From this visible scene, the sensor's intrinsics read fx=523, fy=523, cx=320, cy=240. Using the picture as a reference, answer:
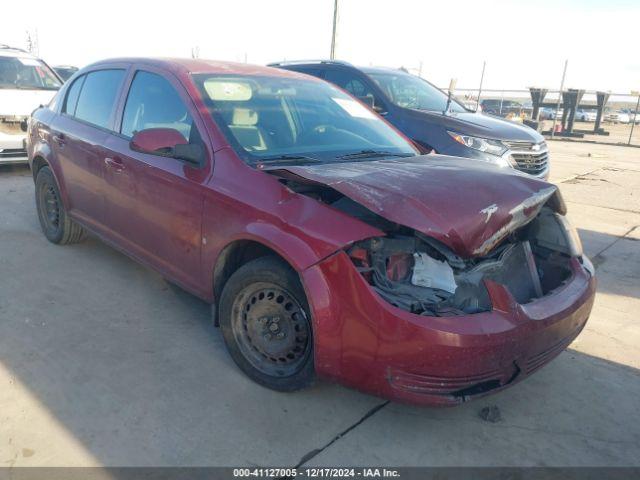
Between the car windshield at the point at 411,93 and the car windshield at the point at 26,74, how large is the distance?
565 centimetres

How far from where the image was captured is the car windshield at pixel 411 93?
6766mm

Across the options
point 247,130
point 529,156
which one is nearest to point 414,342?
point 247,130

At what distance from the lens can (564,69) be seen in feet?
61.8

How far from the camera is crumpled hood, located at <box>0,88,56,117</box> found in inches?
306

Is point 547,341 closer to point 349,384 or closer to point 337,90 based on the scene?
point 349,384

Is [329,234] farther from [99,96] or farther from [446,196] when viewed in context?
[99,96]

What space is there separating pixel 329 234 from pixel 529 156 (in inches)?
178

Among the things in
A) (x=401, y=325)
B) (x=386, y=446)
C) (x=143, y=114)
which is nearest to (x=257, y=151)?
(x=143, y=114)

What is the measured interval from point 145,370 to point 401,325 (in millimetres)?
1599

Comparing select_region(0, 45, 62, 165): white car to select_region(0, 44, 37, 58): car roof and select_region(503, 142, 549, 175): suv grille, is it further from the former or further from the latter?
select_region(503, 142, 549, 175): suv grille

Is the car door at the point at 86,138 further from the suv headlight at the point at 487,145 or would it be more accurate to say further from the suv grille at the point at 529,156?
the suv grille at the point at 529,156

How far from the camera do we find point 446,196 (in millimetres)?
2539

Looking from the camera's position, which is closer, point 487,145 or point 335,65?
point 487,145

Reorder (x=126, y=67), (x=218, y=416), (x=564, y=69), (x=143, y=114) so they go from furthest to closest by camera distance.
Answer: (x=564, y=69) < (x=126, y=67) < (x=143, y=114) < (x=218, y=416)
